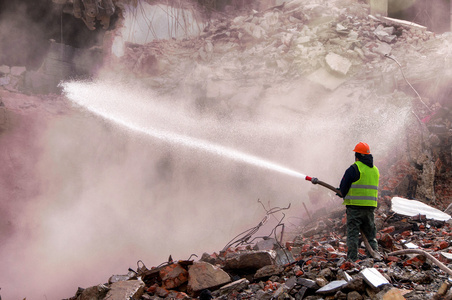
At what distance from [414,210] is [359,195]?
9.90 ft

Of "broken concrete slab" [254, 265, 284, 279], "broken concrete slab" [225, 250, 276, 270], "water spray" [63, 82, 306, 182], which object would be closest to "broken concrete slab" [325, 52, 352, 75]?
"water spray" [63, 82, 306, 182]

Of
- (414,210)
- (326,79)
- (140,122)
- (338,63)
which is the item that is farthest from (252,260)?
(338,63)

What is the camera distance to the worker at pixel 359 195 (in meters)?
4.45

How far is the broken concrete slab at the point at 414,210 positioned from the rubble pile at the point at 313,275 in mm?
395

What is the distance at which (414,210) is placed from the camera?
6.66m

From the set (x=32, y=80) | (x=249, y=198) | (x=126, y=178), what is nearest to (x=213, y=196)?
(x=249, y=198)

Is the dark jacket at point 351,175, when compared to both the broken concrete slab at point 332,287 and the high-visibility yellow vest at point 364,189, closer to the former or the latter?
the high-visibility yellow vest at point 364,189

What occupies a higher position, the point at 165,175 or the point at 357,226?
the point at 357,226

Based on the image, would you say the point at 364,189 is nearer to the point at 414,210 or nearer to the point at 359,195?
the point at 359,195

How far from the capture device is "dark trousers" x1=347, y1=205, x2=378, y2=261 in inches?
174

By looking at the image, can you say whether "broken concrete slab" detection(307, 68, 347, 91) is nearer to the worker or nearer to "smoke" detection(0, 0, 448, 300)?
"smoke" detection(0, 0, 448, 300)

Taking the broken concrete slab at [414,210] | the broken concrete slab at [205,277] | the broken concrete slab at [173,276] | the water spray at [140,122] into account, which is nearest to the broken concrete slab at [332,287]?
the broken concrete slab at [205,277]

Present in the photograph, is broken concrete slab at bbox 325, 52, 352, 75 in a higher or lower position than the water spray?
higher

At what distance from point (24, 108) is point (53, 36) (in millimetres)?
2942
